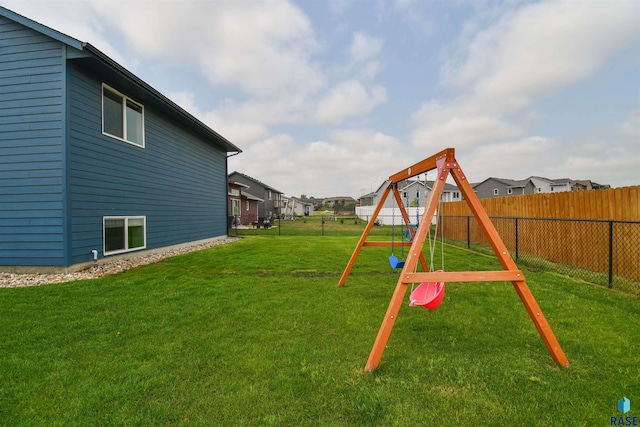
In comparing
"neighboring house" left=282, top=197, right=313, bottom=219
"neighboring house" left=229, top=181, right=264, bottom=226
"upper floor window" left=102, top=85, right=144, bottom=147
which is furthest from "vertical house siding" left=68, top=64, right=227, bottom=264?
"neighboring house" left=282, top=197, right=313, bottom=219

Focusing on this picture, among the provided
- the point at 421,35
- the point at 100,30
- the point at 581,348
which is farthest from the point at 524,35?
the point at 100,30

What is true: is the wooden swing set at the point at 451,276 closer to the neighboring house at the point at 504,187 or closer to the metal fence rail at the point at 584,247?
the metal fence rail at the point at 584,247

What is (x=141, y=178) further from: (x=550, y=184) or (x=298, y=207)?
(x=298, y=207)

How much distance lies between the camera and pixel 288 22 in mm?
9523

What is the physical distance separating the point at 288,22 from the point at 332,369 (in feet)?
35.5

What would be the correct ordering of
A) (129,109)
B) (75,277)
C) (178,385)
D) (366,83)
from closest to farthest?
(178,385) < (75,277) < (129,109) < (366,83)

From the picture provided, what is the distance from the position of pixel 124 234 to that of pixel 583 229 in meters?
12.1

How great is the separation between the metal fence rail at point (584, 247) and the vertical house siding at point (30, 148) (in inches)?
437

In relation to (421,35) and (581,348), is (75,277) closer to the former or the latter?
(581,348)

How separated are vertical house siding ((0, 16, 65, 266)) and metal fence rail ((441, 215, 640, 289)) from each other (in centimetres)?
1109

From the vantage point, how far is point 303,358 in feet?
8.63

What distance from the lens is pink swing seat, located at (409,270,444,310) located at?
114 inches

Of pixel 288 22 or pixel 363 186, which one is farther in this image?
pixel 363 186

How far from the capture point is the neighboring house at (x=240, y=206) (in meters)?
22.5
